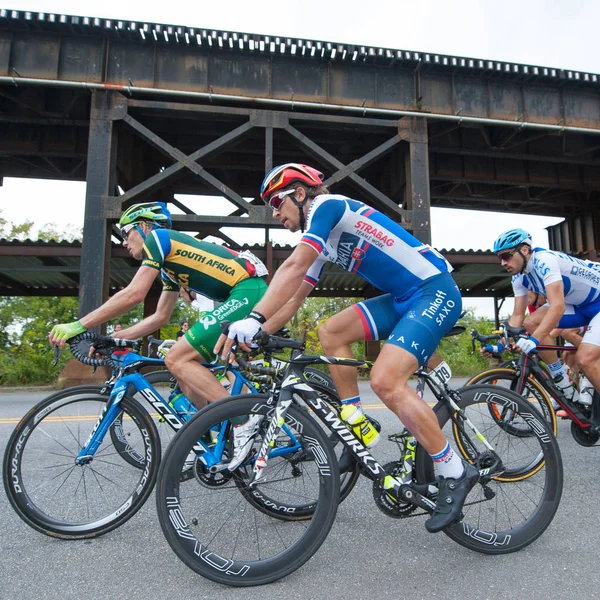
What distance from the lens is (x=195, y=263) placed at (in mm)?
3521

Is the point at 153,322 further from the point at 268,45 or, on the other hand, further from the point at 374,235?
the point at 268,45

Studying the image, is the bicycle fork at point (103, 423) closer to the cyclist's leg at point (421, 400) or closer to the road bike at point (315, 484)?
the road bike at point (315, 484)

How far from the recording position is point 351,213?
262 centimetres

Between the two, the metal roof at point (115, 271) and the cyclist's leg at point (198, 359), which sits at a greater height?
the metal roof at point (115, 271)

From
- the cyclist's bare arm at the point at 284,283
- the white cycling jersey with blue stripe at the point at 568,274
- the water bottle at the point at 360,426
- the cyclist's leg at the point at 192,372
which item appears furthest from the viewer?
the white cycling jersey with blue stripe at the point at 568,274

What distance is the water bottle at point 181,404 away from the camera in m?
3.35

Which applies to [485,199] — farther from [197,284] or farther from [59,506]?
[59,506]

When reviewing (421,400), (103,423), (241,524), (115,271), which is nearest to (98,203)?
(115,271)

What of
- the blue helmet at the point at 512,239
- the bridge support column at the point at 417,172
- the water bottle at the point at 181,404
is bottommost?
the water bottle at the point at 181,404

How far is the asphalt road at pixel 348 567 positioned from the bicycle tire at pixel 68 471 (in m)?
0.12

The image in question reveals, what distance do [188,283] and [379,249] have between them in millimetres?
1669

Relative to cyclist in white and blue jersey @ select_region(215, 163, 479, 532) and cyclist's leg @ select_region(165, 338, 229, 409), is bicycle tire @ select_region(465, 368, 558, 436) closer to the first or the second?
cyclist in white and blue jersey @ select_region(215, 163, 479, 532)

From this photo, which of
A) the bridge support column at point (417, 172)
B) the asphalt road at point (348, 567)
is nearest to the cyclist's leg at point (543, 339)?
the asphalt road at point (348, 567)

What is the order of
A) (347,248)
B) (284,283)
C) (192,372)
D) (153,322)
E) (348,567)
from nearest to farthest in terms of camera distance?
(348,567)
(284,283)
(347,248)
(192,372)
(153,322)
